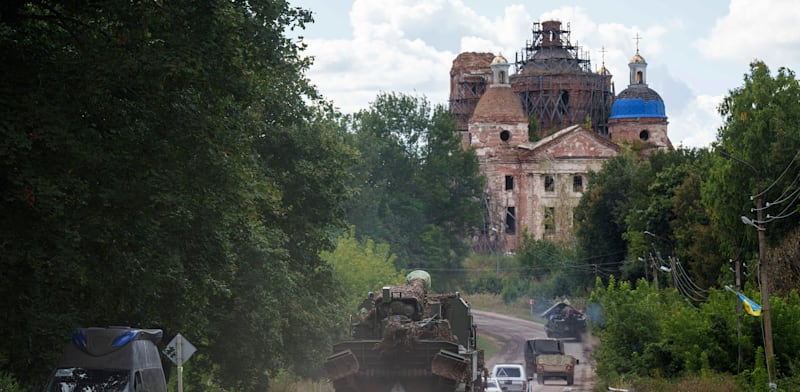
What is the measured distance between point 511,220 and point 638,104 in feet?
52.3

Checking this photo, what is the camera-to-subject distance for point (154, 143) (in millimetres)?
24125

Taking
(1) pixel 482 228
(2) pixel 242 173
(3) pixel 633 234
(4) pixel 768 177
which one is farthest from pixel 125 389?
(1) pixel 482 228

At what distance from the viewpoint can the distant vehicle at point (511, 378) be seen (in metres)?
47.3

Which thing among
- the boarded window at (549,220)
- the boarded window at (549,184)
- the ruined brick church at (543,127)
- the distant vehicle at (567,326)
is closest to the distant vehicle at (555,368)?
the distant vehicle at (567,326)

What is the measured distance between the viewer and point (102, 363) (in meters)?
22.3

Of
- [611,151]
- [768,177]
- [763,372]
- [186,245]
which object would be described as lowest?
[763,372]

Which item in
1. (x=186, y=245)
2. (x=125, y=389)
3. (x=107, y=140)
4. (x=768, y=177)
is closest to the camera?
(x=125, y=389)

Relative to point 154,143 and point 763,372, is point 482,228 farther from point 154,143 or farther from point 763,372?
point 154,143

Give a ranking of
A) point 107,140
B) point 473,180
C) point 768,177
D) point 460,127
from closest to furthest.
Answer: point 107,140, point 768,177, point 473,180, point 460,127

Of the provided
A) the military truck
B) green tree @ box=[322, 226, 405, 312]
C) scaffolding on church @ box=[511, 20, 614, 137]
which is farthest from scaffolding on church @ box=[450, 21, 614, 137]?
the military truck

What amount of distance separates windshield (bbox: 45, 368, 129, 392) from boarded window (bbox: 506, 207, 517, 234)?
105134 millimetres

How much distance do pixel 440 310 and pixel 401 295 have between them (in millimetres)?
1746

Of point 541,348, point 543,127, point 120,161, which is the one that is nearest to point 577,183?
point 543,127

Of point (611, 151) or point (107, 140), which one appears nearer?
point (107, 140)
